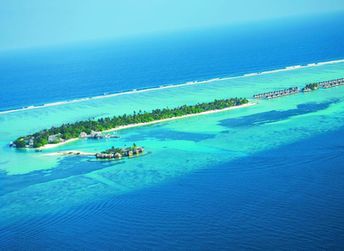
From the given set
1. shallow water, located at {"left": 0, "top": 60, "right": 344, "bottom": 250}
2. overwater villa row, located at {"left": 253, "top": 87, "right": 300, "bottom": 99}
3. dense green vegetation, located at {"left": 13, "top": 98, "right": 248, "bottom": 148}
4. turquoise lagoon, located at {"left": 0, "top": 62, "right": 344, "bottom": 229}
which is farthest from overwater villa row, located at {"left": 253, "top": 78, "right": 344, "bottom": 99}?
shallow water, located at {"left": 0, "top": 60, "right": 344, "bottom": 250}

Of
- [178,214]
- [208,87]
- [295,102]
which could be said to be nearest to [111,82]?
[208,87]

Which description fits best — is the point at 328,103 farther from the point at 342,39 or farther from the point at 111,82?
the point at 342,39

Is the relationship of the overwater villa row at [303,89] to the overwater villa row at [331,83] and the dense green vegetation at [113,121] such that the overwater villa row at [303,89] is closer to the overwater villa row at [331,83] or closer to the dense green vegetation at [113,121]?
the overwater villa row at [331,83]

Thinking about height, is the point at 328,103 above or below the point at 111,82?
below

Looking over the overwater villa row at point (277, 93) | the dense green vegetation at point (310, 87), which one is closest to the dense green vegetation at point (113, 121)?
the overwater villa row at point (277, 93)

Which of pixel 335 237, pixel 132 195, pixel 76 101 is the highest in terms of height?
pixel 76 101

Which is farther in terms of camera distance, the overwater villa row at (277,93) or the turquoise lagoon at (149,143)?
the overwater villa row at (277,93)
